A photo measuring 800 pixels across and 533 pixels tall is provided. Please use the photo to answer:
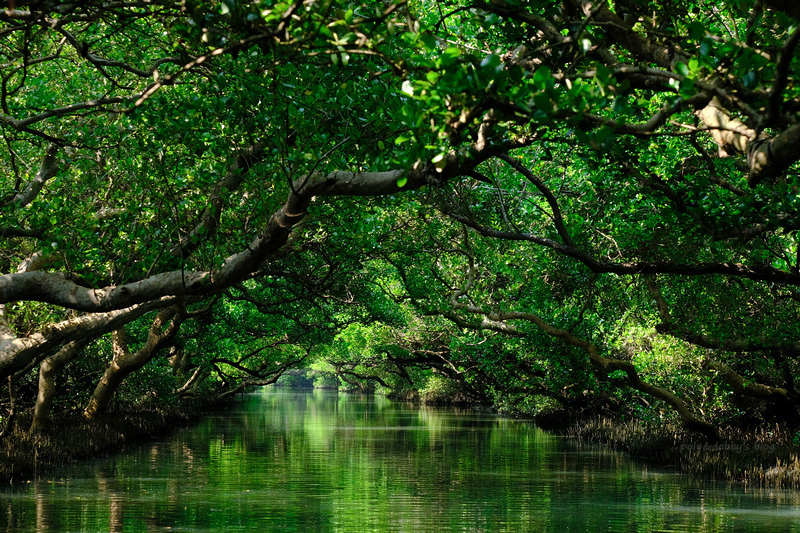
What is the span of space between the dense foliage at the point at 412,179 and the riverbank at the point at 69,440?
0.78m

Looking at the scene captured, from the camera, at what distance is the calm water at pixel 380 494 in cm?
1120

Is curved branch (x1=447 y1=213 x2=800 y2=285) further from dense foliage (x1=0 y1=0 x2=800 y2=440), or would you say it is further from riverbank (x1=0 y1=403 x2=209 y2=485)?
riverbank (x1=0 y1=403 x2=209 y2=485)

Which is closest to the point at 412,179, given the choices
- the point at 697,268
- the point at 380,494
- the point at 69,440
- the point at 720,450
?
the point at 697,268

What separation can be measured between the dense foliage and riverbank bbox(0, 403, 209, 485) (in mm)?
779

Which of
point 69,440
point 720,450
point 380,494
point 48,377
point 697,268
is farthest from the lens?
point 69,440

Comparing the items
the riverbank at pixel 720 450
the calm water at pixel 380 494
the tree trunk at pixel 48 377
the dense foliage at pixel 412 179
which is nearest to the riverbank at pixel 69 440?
the tree trunk at pixel 48 377

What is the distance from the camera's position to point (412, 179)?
734 centimetres

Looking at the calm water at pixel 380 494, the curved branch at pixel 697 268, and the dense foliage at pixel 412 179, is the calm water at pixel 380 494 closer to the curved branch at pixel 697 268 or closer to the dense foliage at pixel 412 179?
the dense foliage at pixel 412 179

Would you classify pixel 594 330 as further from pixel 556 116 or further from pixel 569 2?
pixel 556 116

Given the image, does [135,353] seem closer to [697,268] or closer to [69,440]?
[69,440]

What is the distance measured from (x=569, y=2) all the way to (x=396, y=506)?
8339 mm

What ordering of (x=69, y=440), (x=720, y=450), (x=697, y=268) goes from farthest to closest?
(x=69, y=440)
(x=720, y=450)
(x=697, y=268)

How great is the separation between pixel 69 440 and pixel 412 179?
1470cm

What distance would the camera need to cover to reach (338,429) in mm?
32219
